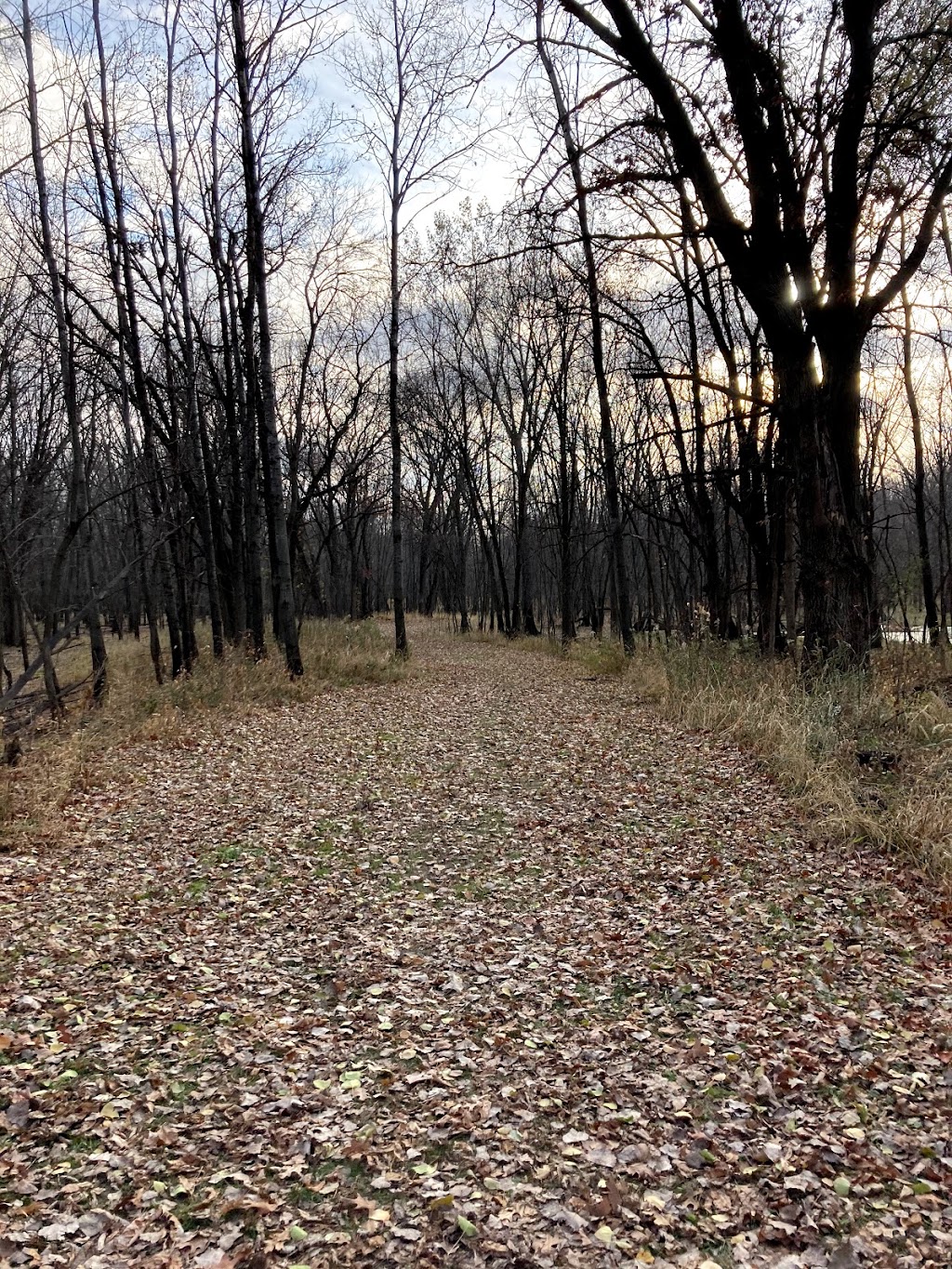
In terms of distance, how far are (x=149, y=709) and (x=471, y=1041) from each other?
26.7 feet

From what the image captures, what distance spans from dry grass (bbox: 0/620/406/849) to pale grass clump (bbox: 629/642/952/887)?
20.2 feet

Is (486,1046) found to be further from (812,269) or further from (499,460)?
(499,460)

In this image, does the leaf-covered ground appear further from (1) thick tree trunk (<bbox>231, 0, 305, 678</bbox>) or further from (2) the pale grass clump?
(1) thick tree trunk (<bbox>231, 0, 305, 678</bbox>)

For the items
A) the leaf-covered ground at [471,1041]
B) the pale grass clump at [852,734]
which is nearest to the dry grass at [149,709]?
the leaf-covered ground at [471,1041]

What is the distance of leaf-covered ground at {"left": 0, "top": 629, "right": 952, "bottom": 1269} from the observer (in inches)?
94.0

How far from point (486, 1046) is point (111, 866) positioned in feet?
11.1

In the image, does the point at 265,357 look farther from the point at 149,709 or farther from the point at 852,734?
the point at 852,734

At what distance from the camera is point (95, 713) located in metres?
9.81

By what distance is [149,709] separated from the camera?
10102 mm

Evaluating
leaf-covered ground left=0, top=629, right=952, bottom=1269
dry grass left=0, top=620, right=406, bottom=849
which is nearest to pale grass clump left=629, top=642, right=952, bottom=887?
leaf-covered ground left=0, top=629, right=952, bottom=1269

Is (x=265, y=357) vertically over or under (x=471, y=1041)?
over

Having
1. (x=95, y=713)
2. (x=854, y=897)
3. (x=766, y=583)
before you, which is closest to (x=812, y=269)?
(x=766, y=583)

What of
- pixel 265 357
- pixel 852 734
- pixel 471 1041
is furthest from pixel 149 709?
pixel 852 734

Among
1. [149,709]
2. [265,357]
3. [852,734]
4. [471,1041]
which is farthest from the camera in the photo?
[265,357]
